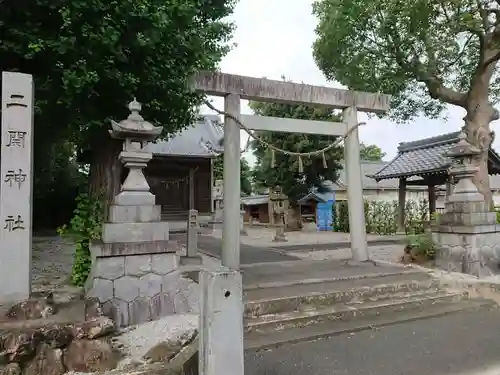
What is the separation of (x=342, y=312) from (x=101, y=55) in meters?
4.88

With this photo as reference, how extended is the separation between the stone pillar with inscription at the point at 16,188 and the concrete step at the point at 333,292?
2.84m

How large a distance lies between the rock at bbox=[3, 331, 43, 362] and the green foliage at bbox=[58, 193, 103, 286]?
97.3 inches

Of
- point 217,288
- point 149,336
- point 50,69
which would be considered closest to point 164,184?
point 50,69

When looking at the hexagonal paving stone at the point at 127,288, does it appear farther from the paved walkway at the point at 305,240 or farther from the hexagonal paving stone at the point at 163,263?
the paved walkway at the point at 305,240

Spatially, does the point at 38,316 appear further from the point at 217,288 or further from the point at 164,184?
the point at 164,184

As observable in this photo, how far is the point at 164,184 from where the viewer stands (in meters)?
20.8

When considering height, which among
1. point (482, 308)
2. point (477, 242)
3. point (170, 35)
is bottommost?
point (482, 308)

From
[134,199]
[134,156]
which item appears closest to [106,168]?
[134,156]

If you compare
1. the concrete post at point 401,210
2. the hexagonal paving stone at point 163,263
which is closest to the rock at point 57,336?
the hexagonal paving stone at point 163,263

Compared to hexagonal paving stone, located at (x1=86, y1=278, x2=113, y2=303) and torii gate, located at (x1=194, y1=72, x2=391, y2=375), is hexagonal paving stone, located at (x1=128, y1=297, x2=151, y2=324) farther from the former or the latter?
torii gate, located at (x1=194, y1=72, x2=391, y2=375)

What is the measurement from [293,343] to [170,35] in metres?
4.56

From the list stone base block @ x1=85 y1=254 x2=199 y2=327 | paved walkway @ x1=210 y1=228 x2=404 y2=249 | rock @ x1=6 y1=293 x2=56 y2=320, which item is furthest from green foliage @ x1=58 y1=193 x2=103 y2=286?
paved walkway @ x1=210 y1=228 x2=404 y2=249

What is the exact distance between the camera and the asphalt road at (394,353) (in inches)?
155

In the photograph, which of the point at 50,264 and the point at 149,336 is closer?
the point at 149,336
